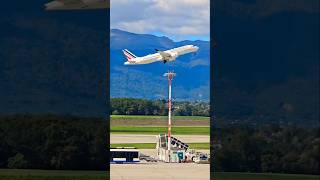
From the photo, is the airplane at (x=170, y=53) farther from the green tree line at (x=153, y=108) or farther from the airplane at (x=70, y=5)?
the airplane at (x=70, y=5)

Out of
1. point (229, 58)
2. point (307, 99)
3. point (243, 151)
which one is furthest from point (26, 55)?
point (307, 99)

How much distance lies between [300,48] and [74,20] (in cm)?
325

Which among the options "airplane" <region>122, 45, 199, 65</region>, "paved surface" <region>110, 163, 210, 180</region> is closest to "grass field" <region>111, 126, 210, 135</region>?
"airplane" <region>122, 45, 199, 65</region>

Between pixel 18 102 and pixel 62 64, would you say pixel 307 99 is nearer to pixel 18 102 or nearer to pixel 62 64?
pixel 62 64

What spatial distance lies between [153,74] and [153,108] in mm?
17165

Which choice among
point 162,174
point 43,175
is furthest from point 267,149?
point 162,174

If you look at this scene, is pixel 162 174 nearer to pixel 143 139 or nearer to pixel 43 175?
pixel 43 175

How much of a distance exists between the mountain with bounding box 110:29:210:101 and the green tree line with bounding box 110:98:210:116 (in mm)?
914

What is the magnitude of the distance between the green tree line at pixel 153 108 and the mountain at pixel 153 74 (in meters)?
0.91

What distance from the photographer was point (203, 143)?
3212cm

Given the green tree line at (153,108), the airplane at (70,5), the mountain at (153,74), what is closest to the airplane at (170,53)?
the mountain at (153,74)

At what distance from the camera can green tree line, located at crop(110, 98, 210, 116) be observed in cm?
3453

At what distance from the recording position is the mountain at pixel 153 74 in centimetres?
4006

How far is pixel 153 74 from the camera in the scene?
5453 centimetres
